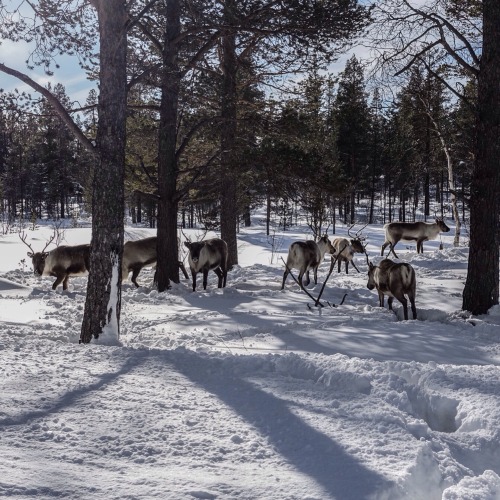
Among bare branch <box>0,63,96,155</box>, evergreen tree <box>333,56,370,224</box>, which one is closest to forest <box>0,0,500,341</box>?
bare branch <box>0,63,96,155</box>

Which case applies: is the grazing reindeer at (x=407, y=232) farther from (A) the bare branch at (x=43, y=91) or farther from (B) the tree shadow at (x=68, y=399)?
(B) the tree shadow at (x=68, y=399)

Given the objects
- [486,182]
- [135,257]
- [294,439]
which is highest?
[486,182]

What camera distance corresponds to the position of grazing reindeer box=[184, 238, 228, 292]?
1273 cm

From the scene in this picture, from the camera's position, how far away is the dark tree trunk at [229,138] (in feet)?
39.0

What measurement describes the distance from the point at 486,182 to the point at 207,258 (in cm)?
666

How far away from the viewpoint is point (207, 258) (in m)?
13.0

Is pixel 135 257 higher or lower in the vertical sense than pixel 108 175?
lower

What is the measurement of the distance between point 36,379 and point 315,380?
7.41 ft

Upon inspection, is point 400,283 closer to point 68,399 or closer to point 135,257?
point 68,399

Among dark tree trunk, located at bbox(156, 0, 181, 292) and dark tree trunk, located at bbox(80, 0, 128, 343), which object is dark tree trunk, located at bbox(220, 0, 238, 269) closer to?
dark tree trunk, located at bbox(156, 0, 181, 292)

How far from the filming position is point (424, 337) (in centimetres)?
696

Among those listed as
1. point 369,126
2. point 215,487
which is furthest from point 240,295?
point 369,126

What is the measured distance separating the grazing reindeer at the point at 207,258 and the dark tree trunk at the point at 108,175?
228 inches

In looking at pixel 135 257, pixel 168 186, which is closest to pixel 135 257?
pixel 135 257
